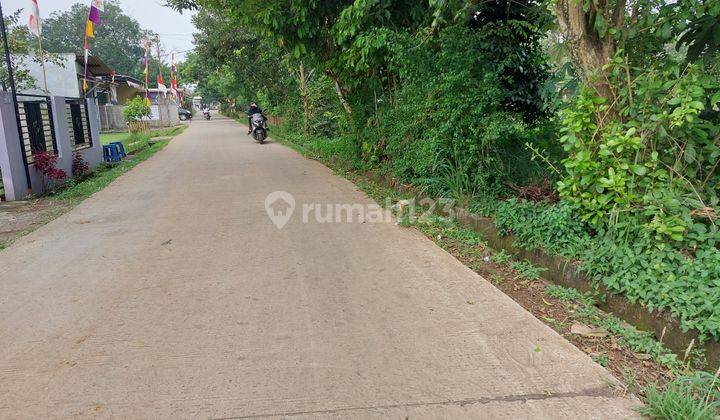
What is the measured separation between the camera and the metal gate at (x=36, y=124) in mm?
8336

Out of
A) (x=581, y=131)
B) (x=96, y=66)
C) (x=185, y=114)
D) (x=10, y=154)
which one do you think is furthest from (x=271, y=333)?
(x=185, y=114)

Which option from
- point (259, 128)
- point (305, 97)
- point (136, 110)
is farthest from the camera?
point (136, 110)

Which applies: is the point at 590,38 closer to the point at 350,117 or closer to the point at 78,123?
the point at 350,117

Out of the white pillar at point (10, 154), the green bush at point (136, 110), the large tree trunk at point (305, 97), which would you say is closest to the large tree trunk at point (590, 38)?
the white pillar at point (10, 154)

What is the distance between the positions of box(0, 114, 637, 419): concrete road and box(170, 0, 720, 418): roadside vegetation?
0.55m

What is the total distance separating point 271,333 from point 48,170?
740 centimetres

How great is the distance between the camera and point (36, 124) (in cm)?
883

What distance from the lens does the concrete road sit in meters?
2.64

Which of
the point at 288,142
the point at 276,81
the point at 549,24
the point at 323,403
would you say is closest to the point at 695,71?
the point at 549,24

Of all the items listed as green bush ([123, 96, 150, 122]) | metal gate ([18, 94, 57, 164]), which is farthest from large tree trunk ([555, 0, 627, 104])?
green bush ([123, 96, 150, 122])

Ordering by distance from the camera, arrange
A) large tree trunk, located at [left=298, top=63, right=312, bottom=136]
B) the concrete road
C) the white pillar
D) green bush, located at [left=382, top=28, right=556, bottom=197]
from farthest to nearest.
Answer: large tree trunk, located at [left=298, top=63, right=312, bottom=136] → the white pillar → green bush, located at [left=382, top=28, right=556, bottom=197] → the concrete road

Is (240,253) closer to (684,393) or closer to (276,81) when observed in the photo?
(684,393)

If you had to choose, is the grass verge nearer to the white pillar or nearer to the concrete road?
the concrete road

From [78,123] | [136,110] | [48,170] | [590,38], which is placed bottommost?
[48,170]
